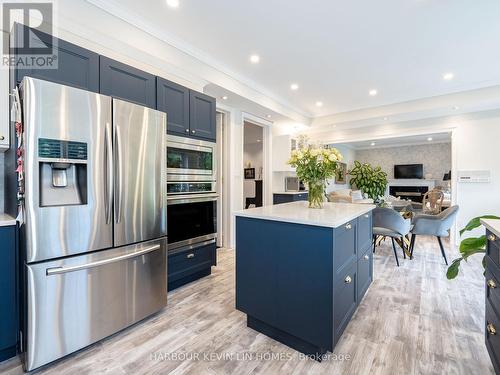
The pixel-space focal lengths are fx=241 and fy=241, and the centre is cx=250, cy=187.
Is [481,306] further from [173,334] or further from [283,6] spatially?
[283,6]

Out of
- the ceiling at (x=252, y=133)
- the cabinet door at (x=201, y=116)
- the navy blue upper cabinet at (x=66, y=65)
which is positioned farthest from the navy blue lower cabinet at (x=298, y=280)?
the ceiling at (x=252, y=133)

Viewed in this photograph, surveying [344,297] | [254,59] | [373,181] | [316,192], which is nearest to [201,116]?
[254,59]

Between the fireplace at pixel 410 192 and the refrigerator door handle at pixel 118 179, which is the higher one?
the refrigerator door handle at pixel 118 179

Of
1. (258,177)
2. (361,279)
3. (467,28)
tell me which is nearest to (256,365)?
(361,279)

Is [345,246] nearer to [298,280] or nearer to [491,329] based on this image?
[298,280]

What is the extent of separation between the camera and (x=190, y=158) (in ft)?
8.88

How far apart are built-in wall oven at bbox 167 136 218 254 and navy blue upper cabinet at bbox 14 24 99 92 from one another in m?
0.81

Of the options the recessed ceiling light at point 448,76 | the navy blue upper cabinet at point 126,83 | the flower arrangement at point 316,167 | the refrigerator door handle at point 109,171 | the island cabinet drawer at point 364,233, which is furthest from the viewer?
the recessed ceiling light at point 448,76

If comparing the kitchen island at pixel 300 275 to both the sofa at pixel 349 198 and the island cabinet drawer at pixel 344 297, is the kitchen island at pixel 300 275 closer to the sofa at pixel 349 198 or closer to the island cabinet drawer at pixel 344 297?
the island cabinet drawer at pixel 344 297

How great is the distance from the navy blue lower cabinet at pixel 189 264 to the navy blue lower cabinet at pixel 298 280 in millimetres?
852

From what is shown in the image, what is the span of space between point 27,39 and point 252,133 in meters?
5.19

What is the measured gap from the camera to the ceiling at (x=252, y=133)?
20.4ft

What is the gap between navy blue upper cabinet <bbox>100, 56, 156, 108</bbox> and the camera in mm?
1971

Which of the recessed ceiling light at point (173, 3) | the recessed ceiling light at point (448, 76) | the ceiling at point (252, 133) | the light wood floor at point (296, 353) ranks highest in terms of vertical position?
the recessed ceiling light at point (448, 76)
